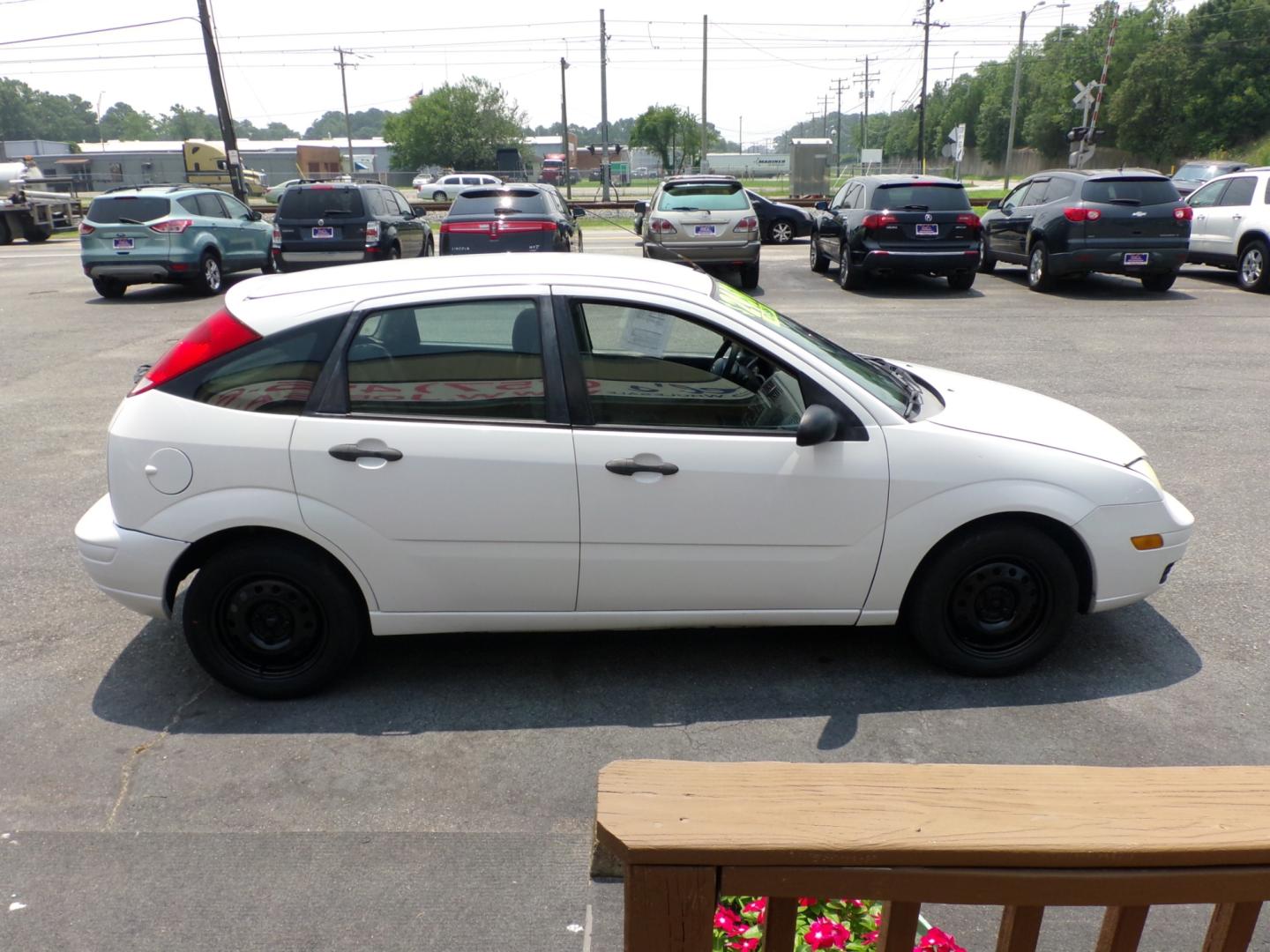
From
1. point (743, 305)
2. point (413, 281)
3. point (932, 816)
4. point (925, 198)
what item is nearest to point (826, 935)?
point (932, 816)

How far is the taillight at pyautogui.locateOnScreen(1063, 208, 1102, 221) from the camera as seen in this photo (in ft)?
48.1

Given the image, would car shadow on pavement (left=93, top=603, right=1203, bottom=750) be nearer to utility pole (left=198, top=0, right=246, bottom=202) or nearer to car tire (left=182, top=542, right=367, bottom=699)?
car tire (left=182, top=542, right=367, bottom=699)

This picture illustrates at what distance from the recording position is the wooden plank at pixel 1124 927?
4.64 ft

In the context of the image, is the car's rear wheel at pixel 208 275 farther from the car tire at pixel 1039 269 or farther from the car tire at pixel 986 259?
the car tire at pixel 1039 269

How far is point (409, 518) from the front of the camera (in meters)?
3.83

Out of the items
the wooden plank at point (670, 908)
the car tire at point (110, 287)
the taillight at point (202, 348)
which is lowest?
the car tire at point (110, 287)

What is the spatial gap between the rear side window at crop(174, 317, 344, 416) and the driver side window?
96 cm

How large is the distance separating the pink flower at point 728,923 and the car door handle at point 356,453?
2.23 metres

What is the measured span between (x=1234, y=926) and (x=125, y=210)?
56.9 ft

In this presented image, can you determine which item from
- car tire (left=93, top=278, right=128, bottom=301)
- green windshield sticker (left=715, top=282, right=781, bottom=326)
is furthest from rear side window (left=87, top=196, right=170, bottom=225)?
green windshield sticker (left=715, top=282, right=781, bottom=326)

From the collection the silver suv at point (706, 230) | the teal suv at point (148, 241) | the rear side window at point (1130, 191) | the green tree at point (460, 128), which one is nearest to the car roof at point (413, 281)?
the silver suv at point (706, 230)

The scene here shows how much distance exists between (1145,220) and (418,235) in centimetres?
1144

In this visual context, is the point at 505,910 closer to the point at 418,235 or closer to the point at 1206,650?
the point at 1206,650

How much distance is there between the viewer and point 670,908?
4.39 feet
